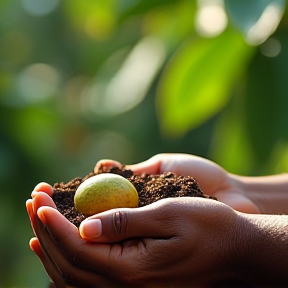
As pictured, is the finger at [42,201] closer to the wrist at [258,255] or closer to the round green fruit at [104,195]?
the round green fruit at [104,195]

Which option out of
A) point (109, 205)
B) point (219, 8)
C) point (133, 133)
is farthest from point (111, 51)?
point (109, 205)

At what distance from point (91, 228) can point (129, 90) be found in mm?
2263

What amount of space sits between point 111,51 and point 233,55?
1910mm

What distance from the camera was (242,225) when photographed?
2092 millimetres

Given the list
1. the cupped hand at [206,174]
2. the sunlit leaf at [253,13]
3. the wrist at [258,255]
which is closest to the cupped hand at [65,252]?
the wrist at [258,255]

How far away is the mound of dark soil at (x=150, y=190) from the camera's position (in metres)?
2.25

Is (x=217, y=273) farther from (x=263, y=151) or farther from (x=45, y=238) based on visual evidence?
(x=263, y=151)

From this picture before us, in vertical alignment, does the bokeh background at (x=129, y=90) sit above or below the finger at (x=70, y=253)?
above

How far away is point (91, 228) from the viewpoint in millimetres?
1950

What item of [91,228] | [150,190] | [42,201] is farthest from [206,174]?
[91,228]

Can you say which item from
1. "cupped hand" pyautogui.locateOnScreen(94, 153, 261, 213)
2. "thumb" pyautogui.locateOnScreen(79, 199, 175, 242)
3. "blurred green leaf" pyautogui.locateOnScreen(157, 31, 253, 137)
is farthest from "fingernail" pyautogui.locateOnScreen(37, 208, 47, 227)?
"blurred green leaf" pyautogui.locateOnScreen(157, 31, 253, 137)

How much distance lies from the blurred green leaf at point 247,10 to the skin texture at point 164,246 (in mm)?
957

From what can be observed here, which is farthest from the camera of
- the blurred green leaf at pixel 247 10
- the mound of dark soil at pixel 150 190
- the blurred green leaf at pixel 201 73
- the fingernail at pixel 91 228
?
the blurred green leaf at pixel 201 73

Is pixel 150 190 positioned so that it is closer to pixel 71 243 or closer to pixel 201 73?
pixel 71 243
